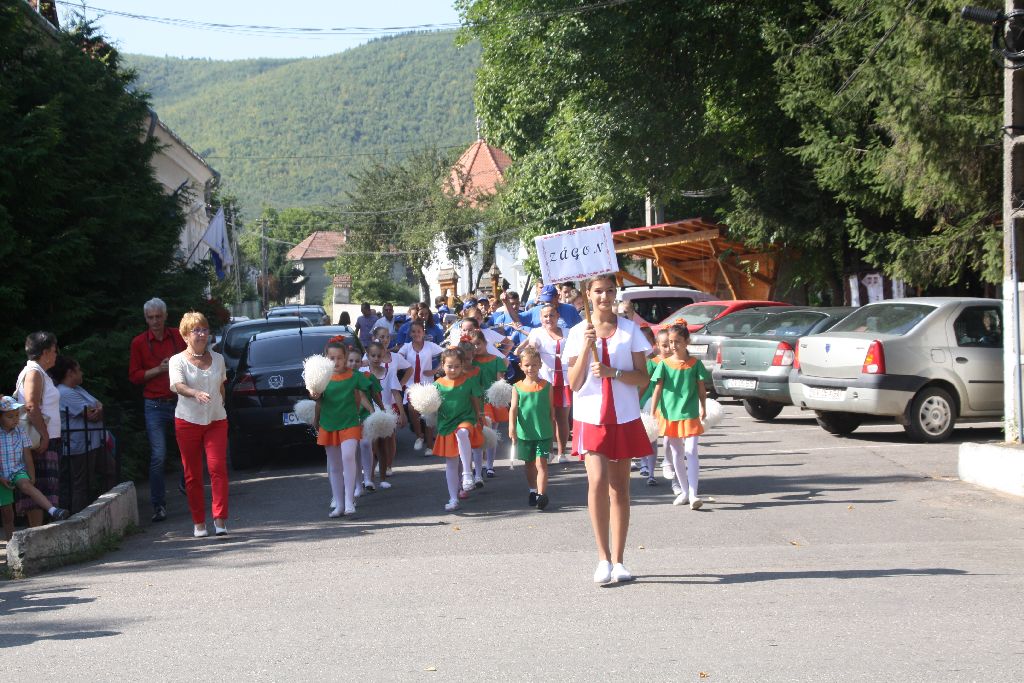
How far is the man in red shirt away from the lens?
10.8 m

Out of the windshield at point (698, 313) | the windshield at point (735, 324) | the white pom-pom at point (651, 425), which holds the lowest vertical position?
the white pom-pom at point (651, 425)

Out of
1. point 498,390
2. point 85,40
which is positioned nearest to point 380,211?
point 85,40

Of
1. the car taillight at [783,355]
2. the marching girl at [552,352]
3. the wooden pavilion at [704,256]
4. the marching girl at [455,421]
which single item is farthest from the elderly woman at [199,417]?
the wooden pavilion at [704,256]

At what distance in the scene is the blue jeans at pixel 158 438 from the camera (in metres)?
10.8

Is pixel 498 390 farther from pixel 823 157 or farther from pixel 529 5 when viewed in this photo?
pixel 529 5

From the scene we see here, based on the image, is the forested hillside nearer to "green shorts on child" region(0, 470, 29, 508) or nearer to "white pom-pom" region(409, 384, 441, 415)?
"white pom-pom" region(409, 384, 441, 415)

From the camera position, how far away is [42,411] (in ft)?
30.9

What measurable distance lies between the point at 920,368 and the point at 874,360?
53cm

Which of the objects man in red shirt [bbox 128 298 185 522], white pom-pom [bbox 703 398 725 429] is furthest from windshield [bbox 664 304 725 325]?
man in red shirt [bbox 128 298 185 522]

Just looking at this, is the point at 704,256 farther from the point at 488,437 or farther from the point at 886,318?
the point at 488,437

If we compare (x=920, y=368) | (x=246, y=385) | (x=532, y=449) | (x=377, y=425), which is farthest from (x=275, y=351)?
(x=920, y=368)

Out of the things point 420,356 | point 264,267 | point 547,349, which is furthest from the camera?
point 264,267

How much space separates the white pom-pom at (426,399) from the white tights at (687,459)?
2.00 metres

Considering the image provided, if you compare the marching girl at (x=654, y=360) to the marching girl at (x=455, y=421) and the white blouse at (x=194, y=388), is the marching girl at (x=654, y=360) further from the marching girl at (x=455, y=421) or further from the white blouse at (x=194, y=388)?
the white blouse at (x=194, y=388)
